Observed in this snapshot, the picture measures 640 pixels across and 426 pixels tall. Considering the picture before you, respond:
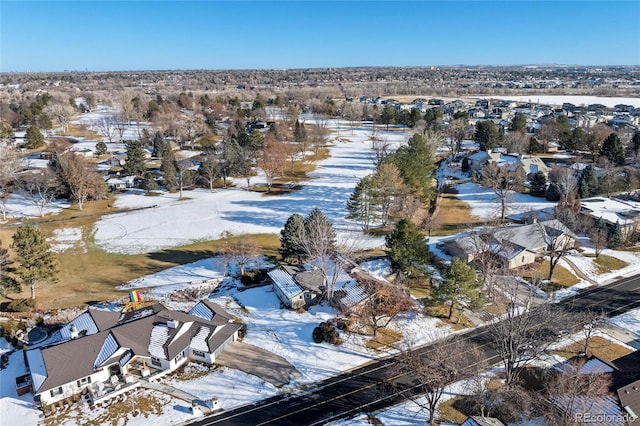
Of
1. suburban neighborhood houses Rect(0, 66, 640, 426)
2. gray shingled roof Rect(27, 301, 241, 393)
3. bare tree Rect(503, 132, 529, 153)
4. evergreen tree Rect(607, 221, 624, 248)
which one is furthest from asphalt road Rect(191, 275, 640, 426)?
bare tree Rect(503, 132, 529, 153)

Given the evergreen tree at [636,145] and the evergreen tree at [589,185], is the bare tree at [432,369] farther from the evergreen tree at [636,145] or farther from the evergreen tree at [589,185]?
the evergreen tree at [636,145]

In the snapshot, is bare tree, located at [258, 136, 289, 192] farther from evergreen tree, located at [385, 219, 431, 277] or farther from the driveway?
the driveway

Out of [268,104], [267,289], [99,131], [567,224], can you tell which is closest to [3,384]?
[267,289]

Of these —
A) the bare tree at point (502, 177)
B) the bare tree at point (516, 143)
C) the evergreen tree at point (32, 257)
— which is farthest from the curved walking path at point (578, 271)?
the evergreen tree at point (32, 257)

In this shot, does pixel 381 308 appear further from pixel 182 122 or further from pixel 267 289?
pixel 182 122

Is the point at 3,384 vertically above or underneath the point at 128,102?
underneath

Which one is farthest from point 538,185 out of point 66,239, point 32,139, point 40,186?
point 32,139

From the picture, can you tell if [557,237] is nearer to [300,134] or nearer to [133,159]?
[300,134]
